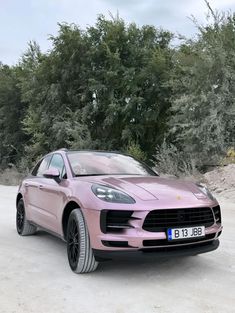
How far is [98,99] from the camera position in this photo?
83.1 feet

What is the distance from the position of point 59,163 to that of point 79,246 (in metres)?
1.78

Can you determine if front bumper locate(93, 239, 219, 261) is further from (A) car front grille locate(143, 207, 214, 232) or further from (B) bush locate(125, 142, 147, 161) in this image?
(B) bush locate(125, 142, 147, 161)

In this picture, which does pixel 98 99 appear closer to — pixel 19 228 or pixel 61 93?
pixel 61 93

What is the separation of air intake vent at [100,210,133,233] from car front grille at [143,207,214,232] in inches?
8.6

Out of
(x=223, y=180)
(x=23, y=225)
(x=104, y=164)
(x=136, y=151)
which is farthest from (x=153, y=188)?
(x=136, y=151)

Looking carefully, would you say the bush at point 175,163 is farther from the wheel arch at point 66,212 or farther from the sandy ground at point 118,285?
the wheel arch at point 66,212

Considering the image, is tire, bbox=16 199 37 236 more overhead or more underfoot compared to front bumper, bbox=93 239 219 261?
more underfoot

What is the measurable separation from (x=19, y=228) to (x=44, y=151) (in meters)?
20.0

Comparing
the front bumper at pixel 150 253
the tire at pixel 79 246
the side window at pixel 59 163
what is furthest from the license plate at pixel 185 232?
the side window at pixel 59 163

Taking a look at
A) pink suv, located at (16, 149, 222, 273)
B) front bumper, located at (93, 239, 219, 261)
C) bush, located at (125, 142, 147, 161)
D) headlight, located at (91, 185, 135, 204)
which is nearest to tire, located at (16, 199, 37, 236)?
pink suv, located at (16, 149, 222, 273)

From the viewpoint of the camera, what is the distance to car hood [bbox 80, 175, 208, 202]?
528 centimetres

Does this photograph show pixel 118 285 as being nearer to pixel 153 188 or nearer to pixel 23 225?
pixel 153 188

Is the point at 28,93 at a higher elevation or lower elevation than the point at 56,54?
lower

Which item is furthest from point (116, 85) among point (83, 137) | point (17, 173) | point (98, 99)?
point (17, 173)
